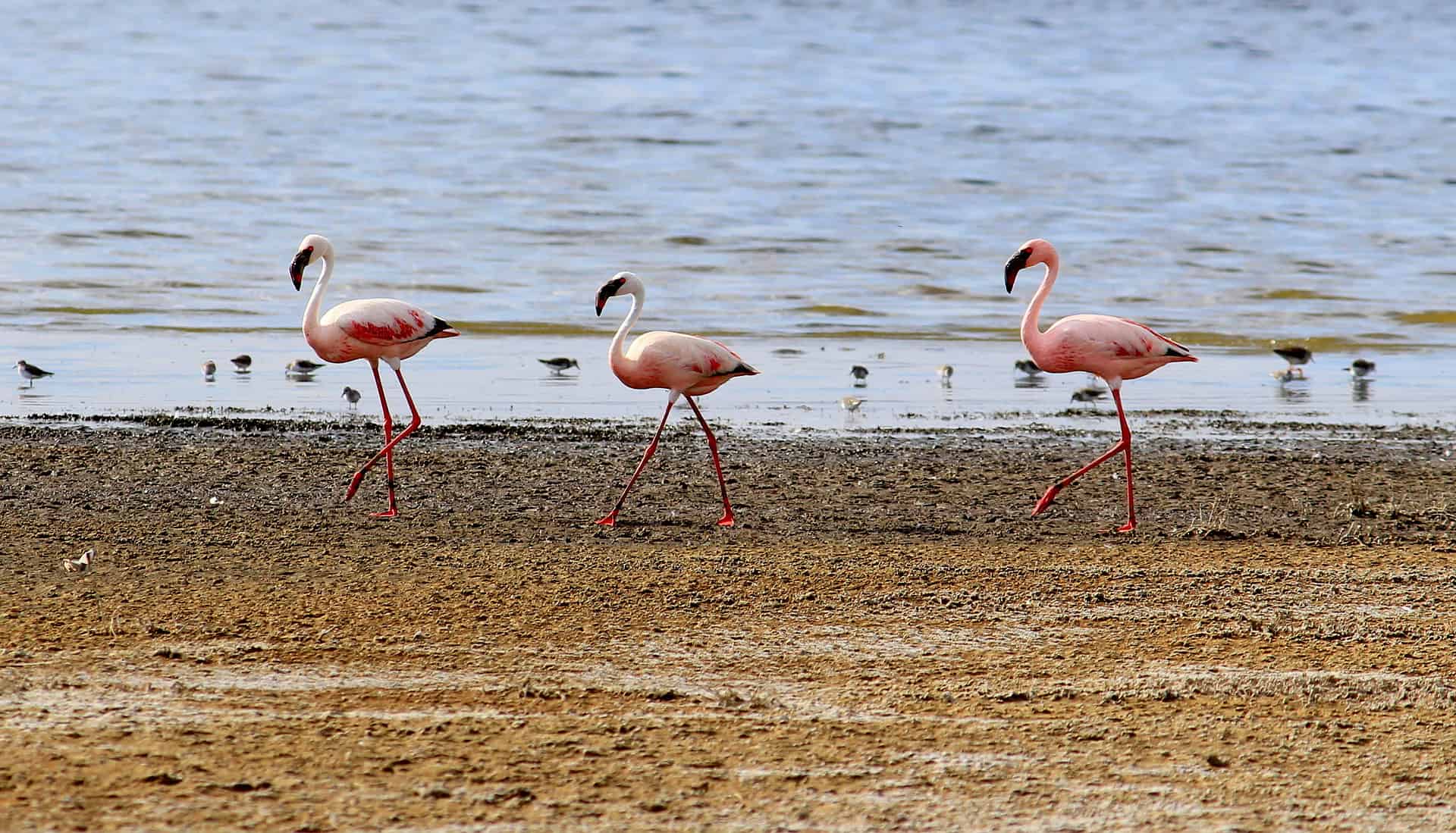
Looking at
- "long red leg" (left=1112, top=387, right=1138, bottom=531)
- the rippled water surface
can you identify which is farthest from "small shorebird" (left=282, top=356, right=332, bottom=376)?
"long red leg" (left=1112, top=387, right=1138, bottom=531)

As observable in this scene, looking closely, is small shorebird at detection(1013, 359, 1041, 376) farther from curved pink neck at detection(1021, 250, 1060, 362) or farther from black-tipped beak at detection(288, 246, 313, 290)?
black-tipped beak at detection(288, 246, 313, 290)

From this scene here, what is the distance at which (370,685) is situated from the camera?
579cm

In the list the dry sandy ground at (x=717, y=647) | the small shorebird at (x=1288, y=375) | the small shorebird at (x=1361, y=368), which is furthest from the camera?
the small shorebird at (x=1361, y=368)

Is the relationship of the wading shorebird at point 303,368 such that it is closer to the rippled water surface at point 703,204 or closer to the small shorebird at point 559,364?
the rippled water surface at point 703,204

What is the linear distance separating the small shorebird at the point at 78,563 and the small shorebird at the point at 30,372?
560 centimetres

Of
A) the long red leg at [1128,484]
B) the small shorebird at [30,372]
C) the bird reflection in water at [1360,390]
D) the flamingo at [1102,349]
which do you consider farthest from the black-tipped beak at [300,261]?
the bird reflection in water at [1360,390]

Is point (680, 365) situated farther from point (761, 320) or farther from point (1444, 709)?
point (761, 320)

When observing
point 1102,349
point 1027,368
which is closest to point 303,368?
point 1027,368

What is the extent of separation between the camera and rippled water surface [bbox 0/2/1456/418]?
16.0m

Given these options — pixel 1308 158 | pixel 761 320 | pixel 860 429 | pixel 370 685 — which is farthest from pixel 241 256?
pixel 1308 158

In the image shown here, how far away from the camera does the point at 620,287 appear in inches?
375

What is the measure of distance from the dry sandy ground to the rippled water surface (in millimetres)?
3246

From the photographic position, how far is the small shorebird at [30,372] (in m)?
12.7

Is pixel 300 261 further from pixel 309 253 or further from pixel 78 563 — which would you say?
pixel 78 563
